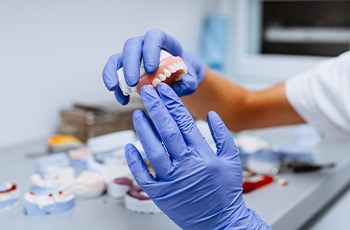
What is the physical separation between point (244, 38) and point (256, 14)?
12 cm

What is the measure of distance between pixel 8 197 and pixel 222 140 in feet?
1.42

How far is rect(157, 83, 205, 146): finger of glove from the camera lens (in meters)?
0.69

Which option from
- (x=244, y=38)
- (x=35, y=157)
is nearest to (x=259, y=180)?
(x=35, y=157)

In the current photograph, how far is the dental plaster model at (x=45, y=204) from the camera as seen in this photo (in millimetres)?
827

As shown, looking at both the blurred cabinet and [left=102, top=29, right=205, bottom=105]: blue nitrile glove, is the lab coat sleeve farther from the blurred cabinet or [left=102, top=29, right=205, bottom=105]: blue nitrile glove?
the blurred cabinet

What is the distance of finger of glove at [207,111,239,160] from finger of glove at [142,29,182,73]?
13cm

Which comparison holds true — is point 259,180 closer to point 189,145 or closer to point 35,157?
point 189,145

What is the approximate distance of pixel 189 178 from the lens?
662mm

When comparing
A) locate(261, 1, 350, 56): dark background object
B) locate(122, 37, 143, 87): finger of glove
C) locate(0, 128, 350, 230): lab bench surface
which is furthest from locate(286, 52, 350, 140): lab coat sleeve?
locate(261, 1, 350, 56): dark background object

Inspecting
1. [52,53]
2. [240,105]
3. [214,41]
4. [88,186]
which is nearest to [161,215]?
[88,186]

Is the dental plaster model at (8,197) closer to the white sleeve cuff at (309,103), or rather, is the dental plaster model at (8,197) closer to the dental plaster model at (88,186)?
the dental plaster model at (88,186)

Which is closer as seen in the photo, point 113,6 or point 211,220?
point 211,220

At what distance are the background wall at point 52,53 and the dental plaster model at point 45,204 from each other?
0.47m

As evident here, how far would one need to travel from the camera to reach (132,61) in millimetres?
744
